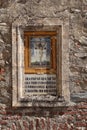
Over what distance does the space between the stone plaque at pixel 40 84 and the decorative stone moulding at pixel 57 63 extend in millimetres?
108

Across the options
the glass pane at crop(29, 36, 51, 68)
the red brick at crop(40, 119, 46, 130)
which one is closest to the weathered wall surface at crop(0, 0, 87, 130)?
the red brick at crop(40, 119, 46, 130)

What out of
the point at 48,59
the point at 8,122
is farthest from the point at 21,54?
the point at 8,122

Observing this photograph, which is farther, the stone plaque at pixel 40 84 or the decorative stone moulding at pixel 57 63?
the stone plaque at pixel 40 84

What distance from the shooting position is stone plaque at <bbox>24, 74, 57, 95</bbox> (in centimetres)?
545

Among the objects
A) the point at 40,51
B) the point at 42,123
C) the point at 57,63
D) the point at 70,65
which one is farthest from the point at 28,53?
the point at 42,123

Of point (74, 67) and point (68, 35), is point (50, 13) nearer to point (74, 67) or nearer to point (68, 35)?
point (68, 35)

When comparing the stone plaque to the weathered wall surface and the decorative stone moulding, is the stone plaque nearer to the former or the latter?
the decorative stone moulding

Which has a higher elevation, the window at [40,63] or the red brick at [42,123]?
the window at [40,63]

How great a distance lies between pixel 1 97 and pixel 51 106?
2.94 ft

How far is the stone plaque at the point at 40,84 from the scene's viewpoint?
545cm

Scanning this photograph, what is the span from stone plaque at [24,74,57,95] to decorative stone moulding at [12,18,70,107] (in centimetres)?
11

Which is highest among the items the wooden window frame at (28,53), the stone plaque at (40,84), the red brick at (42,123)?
the wooden window frame at (28,53)

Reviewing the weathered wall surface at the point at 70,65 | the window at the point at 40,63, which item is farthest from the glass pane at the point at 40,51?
the weathered wall surface at the point at 70,65

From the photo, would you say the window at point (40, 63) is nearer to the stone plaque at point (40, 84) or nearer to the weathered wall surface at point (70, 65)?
the stone plaque at point (40, 84)
